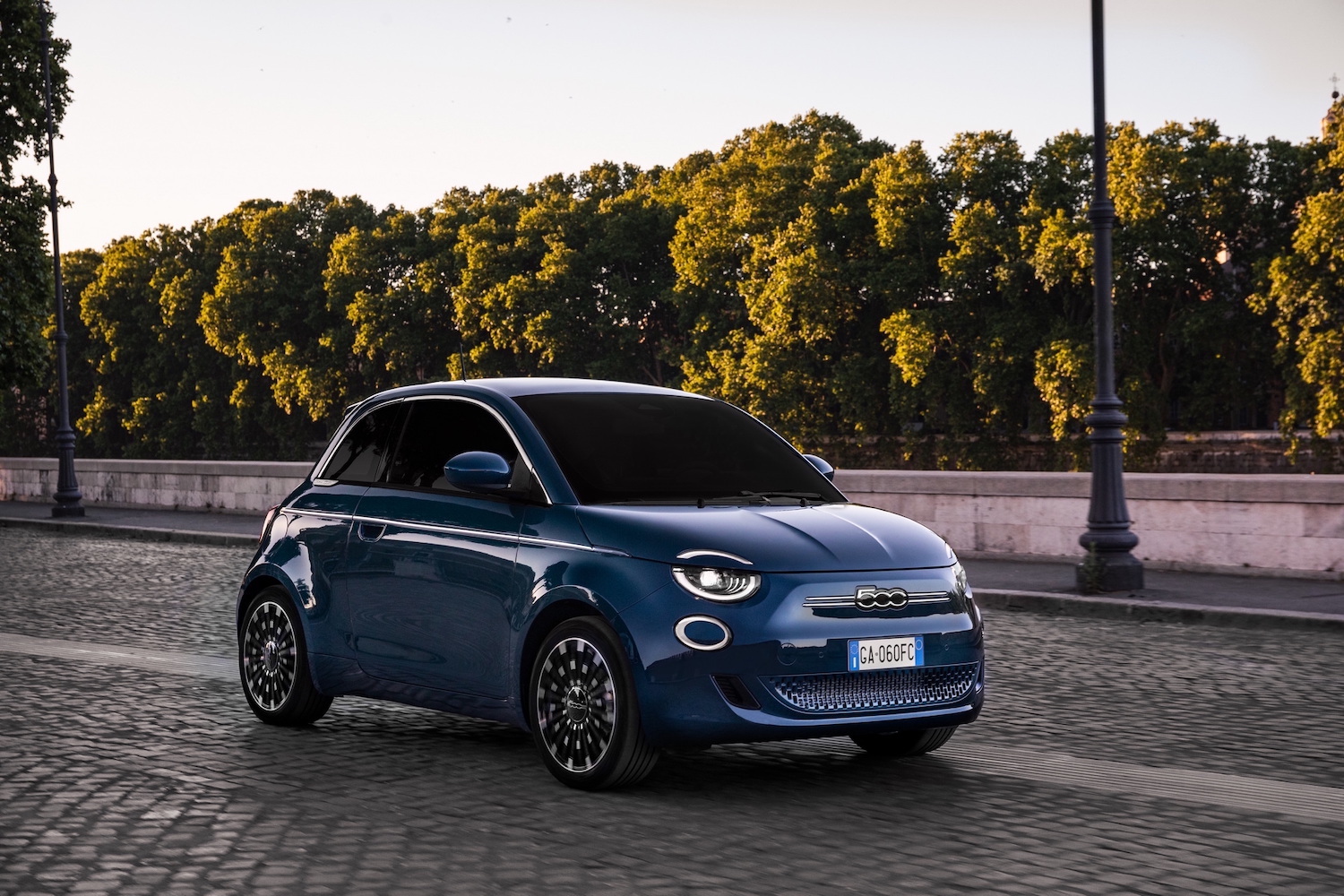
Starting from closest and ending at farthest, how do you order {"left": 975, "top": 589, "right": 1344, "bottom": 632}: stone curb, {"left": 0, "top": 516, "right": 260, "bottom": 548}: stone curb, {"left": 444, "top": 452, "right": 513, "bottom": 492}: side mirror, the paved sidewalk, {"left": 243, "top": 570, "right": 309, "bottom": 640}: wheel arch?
{"left": 444, "top": 452, "right": 513, "bottom": 492}: side mirror
{"left": 243, "top": 570, "right": 309, "bottom": 640}: wheel arch
{"left": 975, "top": 589, "right": 1344, "bottom": 632}: stone curb
the paved sidewalk
{"left": 0, "top": 516, "right": 260, "bottom": 548}: stone curb

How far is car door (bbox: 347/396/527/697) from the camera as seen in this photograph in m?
6.91

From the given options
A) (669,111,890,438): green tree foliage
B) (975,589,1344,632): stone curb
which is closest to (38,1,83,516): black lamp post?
Result: (975,589,1344,632): stone curb

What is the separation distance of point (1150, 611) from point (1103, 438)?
2147 mm

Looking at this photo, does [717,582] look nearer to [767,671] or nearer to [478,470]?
[767,671]

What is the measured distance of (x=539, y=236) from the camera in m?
75.7

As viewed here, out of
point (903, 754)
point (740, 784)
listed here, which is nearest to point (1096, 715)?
point (903, 754)

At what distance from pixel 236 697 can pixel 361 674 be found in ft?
6.10

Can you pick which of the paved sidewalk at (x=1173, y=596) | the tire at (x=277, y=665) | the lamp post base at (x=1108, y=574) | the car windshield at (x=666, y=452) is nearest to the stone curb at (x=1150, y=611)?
the paved sidewalk at (x=1173, y=596)

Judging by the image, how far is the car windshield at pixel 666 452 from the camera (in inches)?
273

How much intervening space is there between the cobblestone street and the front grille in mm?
345

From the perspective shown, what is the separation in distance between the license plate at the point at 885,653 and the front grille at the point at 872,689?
0.09 feet

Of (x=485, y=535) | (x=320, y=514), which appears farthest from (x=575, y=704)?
(x=320, y=514)

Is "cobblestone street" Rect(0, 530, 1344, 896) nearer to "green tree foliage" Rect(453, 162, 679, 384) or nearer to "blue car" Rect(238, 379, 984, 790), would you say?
"blue car" Rect(238, 379, 984, 790)

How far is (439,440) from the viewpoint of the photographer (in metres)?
7.66
